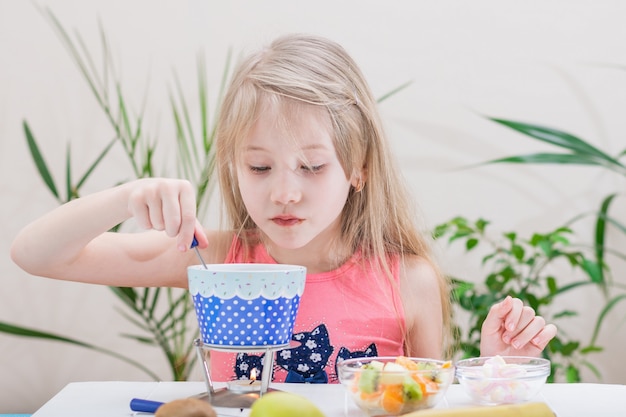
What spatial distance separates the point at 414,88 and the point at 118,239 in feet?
4.37

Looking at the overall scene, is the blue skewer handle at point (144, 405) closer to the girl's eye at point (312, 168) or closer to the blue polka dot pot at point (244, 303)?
the blue polka dot pot at point (244, 303)

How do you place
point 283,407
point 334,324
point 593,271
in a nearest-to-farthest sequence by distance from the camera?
point 283,407 < point 334,324 < point 593,271

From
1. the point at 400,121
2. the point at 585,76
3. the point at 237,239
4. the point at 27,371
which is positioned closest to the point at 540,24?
the point at 585,76

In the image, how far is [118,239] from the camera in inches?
53.1

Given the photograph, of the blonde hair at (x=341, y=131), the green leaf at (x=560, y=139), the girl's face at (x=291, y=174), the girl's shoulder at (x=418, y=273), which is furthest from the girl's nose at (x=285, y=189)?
the green leaf at (x=560, y=139)

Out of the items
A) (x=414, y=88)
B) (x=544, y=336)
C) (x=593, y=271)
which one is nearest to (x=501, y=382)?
(x=544, y=336)

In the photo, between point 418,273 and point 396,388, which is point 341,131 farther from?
point 396,388

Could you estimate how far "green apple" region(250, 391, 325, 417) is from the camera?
657mm

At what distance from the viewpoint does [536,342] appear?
114cm

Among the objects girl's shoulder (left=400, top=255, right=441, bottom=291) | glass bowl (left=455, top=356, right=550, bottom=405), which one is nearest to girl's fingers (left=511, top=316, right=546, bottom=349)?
glass bowl (left=455, top=356, right=550, bottom=405)

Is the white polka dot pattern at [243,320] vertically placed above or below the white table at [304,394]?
above

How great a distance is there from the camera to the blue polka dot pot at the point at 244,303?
887 millimetres

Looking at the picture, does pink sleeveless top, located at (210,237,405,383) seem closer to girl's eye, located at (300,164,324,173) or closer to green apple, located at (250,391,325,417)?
girl's eye, located at (300,164,324,173)

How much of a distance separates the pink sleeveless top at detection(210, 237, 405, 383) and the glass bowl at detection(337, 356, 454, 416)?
390 mm
